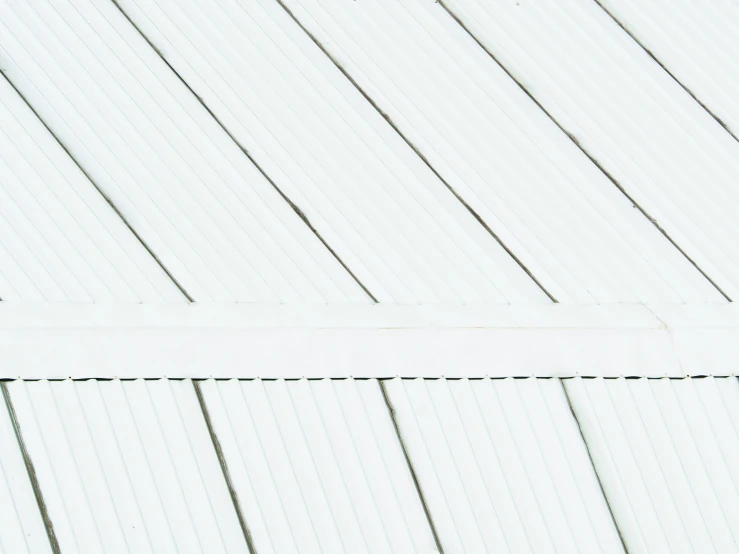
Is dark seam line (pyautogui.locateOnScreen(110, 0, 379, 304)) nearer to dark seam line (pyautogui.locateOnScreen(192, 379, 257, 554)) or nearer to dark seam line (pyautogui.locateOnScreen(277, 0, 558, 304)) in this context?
dark seam line (pyautogui.locateOnScreen(277, 0, 558, 304))

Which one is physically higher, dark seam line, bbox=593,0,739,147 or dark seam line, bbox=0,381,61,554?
dark seam line, bbox=593,0,739,147

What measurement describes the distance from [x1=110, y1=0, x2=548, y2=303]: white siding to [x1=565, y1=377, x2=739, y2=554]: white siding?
0.47 meters

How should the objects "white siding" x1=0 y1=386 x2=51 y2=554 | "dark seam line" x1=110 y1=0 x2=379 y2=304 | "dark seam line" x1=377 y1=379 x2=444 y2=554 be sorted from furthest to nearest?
"dark seam line" x1=110 y1=0 x2=379 y2=304, "dark seam line" x1=377 y1=379 x2=444 y2=554, "white siding" x1=0 y1=386 x2=51 y2=554

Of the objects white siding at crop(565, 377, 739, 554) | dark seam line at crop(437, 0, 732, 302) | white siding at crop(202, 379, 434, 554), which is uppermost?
dark seam line at crop(437, 0, 732, 302)

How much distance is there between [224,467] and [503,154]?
1.68 m

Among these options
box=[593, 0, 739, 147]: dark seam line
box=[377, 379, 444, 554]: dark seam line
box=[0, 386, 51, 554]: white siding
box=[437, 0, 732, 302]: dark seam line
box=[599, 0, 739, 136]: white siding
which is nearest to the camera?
box=[0, 386, 51, 554]: white siding

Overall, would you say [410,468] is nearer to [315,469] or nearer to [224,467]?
[315,469]

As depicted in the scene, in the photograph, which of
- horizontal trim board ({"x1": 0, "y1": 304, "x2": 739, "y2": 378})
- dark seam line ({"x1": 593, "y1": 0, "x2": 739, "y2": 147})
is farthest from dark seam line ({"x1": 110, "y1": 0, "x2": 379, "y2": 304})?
dark seam line ({"x1": 593, "y1": 0, "x2": 739, "y2": 147})

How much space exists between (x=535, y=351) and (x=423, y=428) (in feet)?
1.67

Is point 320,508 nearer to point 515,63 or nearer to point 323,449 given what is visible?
point 323,449

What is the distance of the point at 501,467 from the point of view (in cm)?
305

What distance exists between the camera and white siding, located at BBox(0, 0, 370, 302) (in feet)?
10.6

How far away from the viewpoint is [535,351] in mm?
3258

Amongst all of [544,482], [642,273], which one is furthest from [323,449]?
[642,273]
